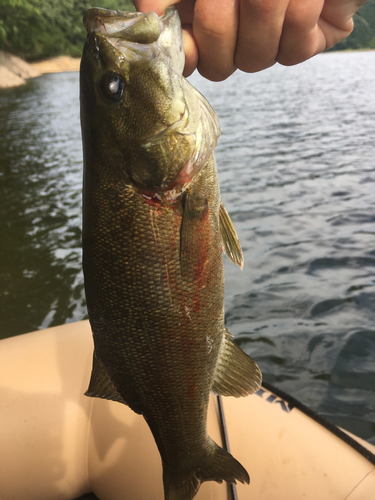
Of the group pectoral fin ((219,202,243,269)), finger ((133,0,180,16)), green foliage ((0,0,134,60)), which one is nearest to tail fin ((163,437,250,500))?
pectoral fin ((219,202,243,269))

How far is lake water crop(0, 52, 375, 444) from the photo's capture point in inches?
186

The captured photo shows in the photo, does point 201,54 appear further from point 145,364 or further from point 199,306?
point 145,364

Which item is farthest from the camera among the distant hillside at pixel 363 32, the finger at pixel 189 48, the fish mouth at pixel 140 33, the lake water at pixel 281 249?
the distant hillside at pixel 363 32

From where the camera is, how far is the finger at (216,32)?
5.04 ft

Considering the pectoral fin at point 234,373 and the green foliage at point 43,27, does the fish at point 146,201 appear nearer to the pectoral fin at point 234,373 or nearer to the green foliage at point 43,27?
the pectoral fin at point 234,373

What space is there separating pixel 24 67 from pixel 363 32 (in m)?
47.1

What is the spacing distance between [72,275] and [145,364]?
5429mm

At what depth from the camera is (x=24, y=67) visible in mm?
44062

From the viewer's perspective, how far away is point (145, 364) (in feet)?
5.39

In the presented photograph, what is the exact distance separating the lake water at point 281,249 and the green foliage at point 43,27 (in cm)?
3954

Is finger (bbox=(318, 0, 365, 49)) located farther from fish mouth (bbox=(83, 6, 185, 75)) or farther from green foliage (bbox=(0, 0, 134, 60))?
green foliage (bbox=(0, 0, 134, 60))

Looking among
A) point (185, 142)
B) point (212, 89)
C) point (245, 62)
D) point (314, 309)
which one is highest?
point (245, 62)

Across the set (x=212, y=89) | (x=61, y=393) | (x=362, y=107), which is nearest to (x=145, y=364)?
(x=61, y=393)

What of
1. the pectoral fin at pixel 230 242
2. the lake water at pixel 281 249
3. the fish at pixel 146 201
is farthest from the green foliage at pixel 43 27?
the pectoral fin at pixel 230 242
